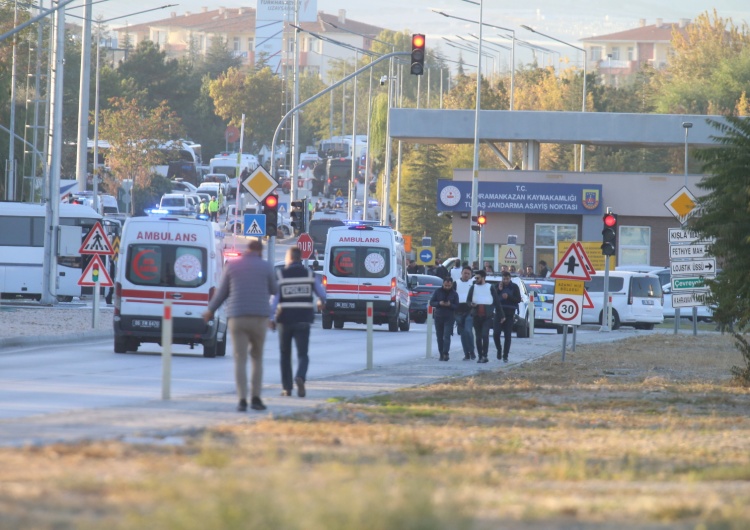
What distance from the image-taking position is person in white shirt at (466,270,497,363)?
26.0 meters

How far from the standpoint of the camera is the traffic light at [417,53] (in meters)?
33.8

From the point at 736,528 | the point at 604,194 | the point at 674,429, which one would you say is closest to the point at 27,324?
the point at 674,429

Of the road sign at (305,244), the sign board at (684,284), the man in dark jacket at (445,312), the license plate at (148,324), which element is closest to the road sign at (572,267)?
the man in dark jacket at (445,312)

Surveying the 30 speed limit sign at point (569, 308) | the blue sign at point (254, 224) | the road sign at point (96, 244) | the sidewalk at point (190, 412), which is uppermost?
the blue sign at point (254, 224)

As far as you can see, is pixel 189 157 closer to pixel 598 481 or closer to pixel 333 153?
pixel 333 153

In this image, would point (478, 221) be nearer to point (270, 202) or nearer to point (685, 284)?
point (685, 284)

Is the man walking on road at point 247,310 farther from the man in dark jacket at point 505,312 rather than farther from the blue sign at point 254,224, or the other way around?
the blue sign at point 254,224

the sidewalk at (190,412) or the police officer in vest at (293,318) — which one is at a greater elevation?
the police officer in vest at (293,318)

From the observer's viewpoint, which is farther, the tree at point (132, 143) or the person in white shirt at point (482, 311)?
the tree at point (132, 143)

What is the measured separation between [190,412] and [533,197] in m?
50.7

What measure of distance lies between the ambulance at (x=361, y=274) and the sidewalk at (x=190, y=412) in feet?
40.1

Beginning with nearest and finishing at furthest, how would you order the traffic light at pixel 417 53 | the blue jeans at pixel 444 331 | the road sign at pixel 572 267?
the blue jeans at pixel 444 331 < the road sign at pixel 572 267 < the traffic light at pixel 417 53

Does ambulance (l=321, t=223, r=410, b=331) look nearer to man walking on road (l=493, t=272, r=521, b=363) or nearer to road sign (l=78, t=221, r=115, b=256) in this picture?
road sign (l=78, t=221, r=115, b=256)

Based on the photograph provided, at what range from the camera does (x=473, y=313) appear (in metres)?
26.2
